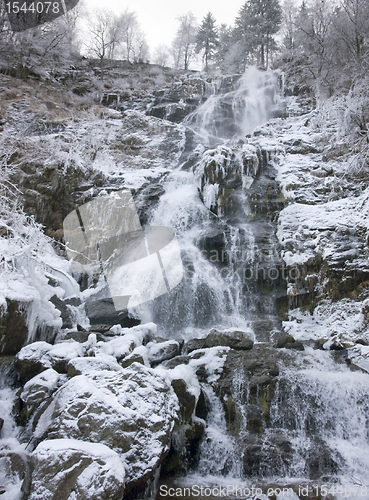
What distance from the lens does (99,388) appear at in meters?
4.23

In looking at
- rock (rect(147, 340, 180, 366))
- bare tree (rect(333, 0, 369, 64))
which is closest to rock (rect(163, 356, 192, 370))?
rock (rect(147, 340, 180, 366))

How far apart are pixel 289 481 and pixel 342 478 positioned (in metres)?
0.73

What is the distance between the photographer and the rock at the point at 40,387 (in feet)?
15.1

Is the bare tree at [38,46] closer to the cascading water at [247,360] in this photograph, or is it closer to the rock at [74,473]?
the cascading water at [247,360]

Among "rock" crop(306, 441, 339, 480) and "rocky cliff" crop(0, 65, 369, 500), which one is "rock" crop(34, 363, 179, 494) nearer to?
"rocky cliff" crop(0, 65, 369, 500)

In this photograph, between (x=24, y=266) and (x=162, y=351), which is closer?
(x=24, y=266)

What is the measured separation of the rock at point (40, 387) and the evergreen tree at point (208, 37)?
38.0 metres

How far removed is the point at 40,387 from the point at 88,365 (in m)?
0.75

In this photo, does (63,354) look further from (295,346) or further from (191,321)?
(295,346)

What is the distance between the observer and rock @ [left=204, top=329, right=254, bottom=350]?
686 cm

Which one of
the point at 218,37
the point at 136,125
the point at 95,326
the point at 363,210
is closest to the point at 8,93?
the point at 136,125

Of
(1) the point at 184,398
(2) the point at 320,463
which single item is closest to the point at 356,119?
(2) the point at 320,463

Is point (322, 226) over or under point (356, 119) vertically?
under

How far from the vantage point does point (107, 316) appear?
8703 mm
